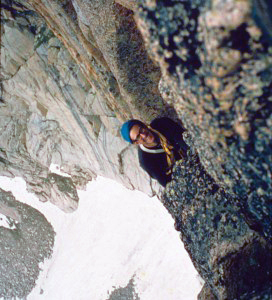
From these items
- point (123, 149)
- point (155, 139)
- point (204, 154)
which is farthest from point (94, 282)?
point (204, 154)

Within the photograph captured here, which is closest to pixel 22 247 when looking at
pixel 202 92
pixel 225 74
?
pixel 202 92

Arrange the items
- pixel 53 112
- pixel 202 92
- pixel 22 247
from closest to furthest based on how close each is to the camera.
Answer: pixel 202 92, pixel 53 112, pixel 22 247

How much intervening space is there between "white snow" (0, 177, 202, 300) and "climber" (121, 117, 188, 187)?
6.38 meters

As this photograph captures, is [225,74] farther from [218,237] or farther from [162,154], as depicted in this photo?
[162,154]

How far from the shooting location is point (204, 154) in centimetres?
362

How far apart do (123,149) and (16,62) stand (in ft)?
23.6

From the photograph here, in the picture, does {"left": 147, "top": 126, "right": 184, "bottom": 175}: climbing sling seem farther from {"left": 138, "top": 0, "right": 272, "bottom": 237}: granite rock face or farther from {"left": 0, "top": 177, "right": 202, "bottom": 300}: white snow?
{"left": 0, "top": 177, "right": 202, "bottom": 300}: white snow

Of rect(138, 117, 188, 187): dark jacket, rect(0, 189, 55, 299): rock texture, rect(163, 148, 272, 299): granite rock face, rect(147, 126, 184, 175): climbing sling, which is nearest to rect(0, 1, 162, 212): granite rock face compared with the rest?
rect(138, 117, 188, 187): dark jacket

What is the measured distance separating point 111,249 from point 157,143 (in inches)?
428

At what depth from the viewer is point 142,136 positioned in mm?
5590

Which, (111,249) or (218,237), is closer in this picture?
(218,237)

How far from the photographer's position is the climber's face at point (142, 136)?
18.0 feet

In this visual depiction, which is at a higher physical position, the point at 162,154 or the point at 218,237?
the point at 218,237

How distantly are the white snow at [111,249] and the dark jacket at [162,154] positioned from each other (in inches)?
245
